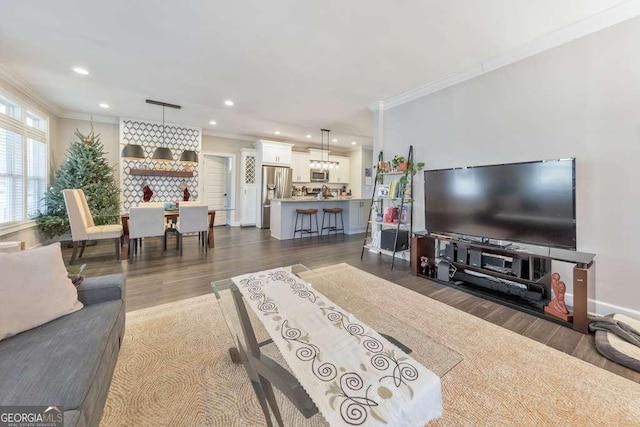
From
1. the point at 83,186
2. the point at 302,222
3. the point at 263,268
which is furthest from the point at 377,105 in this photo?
the point at 83,186

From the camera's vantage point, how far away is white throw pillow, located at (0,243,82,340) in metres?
1.23

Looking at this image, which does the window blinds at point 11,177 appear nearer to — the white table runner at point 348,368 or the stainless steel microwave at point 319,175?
the white table runner at point 348,368

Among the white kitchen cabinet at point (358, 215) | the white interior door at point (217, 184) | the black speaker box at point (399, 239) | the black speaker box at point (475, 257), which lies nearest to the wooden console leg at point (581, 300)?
the black speaker box at point (475, 257)

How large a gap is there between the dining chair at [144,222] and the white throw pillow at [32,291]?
2820 mm

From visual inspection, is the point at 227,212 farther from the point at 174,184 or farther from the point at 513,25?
the point at 513,25

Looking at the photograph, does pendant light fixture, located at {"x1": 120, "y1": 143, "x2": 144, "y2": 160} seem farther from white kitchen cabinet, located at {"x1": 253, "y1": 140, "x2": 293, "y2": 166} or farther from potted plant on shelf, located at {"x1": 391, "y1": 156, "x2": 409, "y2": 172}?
potted plant on shelf, located at {"x1": 391, "y1": 156, "x2": 409, "y2": 172}

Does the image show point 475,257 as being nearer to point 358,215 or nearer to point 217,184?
point 358,215

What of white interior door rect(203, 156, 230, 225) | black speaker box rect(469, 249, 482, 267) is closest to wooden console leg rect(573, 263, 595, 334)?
black speaker box rect(469, 249, 482, 267)

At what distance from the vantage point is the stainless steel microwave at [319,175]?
866 centimetres

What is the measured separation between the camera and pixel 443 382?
1601mm

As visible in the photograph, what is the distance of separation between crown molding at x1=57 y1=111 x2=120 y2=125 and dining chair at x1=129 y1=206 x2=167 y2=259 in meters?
3.20

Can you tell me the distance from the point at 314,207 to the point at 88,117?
5.34 m

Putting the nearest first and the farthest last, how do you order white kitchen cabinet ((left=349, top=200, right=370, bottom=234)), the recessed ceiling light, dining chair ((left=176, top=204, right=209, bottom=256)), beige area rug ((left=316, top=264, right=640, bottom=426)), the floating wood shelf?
beige area rug ((left=316, top=264, right=640, bottom=426)), the recessed ceiling light, dining chair ((left=176, top=204, right=209, bottom=256)), the floating wood shelf, white kitchen cabinet ((left=349, top=200, right=370, bottom=234))

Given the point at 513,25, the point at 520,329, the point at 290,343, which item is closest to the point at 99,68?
the point at 290,343
